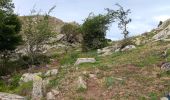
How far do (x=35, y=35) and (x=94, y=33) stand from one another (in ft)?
24.7

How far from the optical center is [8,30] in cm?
3725

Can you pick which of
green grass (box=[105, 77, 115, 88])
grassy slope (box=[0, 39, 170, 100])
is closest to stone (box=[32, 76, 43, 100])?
grassy slope (box=[0, 39, 170, 100])

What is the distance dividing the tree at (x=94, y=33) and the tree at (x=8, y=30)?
6883 mm

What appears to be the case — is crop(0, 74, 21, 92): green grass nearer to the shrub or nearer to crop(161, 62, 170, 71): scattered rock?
the shrub

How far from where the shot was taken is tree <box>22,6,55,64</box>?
122 feet

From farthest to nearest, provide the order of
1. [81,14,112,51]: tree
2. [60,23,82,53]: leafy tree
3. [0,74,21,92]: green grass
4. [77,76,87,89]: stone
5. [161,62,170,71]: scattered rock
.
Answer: [60,23,82,53]: leafy tree → [81,14,112,51]: tree → [0,74,21,92]: green grass → [161,62,170,71]: scattered rock → [77,76,87,89]: stone

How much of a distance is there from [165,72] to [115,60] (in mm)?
5512

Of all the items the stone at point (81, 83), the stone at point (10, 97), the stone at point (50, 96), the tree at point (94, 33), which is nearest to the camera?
the stone at point (50, 96)

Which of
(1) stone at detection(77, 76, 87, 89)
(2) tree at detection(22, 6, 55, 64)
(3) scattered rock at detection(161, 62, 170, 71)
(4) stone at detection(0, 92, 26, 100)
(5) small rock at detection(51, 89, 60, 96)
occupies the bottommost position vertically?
(4) stone at detection(0, 92, 26, 100)

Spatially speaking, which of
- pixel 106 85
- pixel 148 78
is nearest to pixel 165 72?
pixel 148 78

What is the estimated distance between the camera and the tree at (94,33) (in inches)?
1662

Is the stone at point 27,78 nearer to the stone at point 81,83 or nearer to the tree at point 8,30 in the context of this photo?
the stone at point 81,83

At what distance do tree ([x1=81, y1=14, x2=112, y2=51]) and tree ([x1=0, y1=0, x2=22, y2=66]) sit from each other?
6883 millimetres

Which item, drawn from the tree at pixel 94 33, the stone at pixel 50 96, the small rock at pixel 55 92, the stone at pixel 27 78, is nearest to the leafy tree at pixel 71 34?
the tree at pixel 94 33
